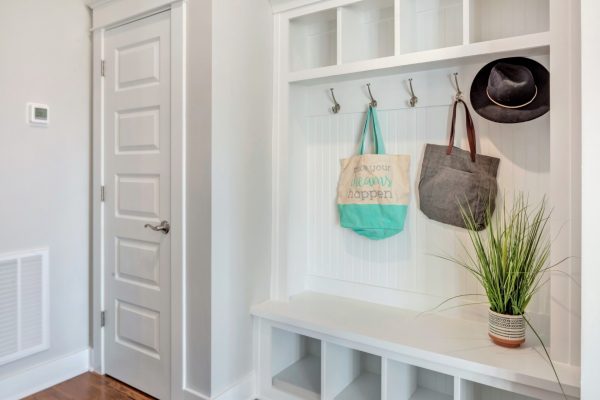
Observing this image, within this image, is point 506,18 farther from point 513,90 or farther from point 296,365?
point 296,365

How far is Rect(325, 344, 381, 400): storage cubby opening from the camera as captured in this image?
6.10 feet

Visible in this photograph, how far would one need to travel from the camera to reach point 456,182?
180cm

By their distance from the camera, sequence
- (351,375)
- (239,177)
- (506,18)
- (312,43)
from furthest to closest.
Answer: (312,43) < (351,375) < (239,177) < (506,18)

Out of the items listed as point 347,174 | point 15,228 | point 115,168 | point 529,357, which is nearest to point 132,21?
point 115,168

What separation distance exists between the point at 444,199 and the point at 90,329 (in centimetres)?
214

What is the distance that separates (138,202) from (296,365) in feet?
4.20

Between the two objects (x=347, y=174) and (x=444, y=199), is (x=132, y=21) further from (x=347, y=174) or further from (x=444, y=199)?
(x=444, y=199)

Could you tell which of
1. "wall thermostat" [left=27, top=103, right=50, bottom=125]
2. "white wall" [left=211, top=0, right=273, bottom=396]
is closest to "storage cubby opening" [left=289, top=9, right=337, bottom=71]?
"white wall" [left=211, top=0, right=273, bottom=396]

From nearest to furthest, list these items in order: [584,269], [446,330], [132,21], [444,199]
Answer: [584,269], [446,330], [444,199], [132,21]

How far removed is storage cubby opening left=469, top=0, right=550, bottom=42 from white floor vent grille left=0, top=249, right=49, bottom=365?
2.41 m

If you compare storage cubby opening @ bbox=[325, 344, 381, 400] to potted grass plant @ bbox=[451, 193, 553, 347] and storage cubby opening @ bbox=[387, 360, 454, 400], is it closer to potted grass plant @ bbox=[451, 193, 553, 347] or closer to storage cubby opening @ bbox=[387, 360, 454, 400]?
storage cubby opening @ bbox=[387, 360, 454, 400]

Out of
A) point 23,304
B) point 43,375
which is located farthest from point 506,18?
point 43,375

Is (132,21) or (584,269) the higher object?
(132,21)

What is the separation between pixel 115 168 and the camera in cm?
216
